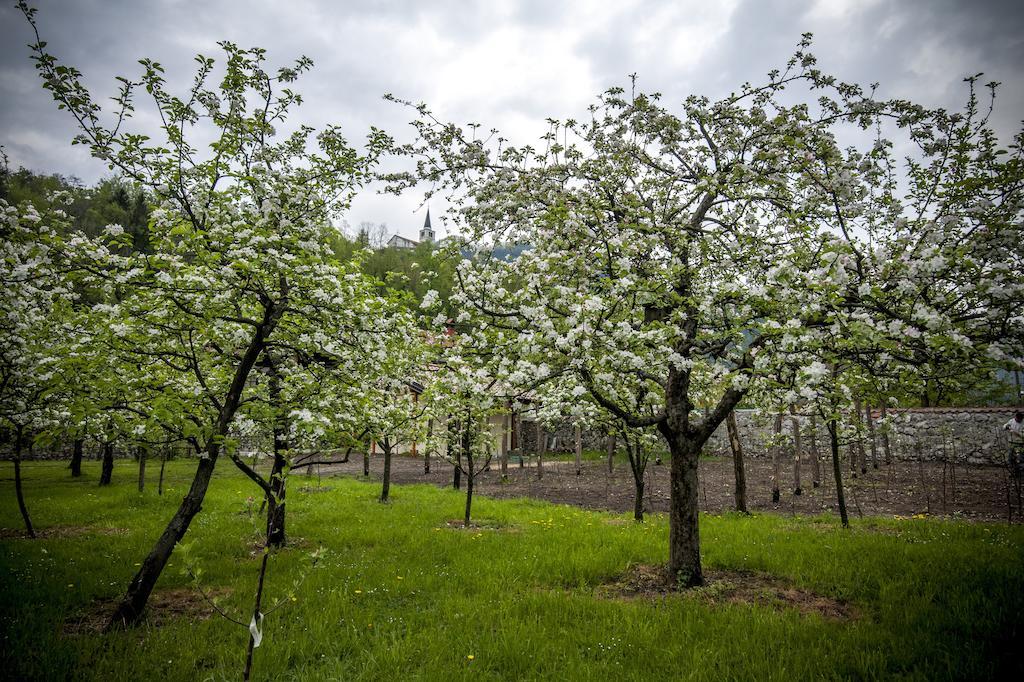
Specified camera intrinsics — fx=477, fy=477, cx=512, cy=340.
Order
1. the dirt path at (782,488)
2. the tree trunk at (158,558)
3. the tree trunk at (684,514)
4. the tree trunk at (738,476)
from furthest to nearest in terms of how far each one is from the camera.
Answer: the dirt path at (782,488)
the tree trunk at (738,476)
the tree trunk at (684,514)
the tree trunk at (158,558)

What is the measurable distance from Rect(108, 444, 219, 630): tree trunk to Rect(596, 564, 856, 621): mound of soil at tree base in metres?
5.82

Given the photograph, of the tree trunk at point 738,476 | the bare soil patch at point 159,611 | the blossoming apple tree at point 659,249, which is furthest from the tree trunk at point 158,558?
the tree trunk at point 738,476

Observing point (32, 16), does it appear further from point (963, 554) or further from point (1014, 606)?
point (963, 554)

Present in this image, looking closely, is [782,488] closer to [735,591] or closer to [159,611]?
[735,591]

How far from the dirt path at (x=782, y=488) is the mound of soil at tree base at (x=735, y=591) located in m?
6.64

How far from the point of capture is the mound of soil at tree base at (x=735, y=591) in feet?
20.6

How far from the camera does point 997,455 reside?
23.7 metres

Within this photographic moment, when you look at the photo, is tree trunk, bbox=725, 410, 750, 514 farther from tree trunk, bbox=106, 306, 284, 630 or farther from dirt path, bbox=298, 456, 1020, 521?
tree trunk, bbox=106, 306, 284, 630

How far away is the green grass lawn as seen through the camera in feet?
15.9

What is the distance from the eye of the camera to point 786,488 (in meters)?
18.6

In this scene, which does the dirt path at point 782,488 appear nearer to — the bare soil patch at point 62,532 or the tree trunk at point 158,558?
the bare soil patch at point 62,532

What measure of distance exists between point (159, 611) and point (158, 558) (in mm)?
783

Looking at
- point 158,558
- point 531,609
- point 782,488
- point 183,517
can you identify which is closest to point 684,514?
point 531,609

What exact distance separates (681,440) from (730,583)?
2245 millimetres
